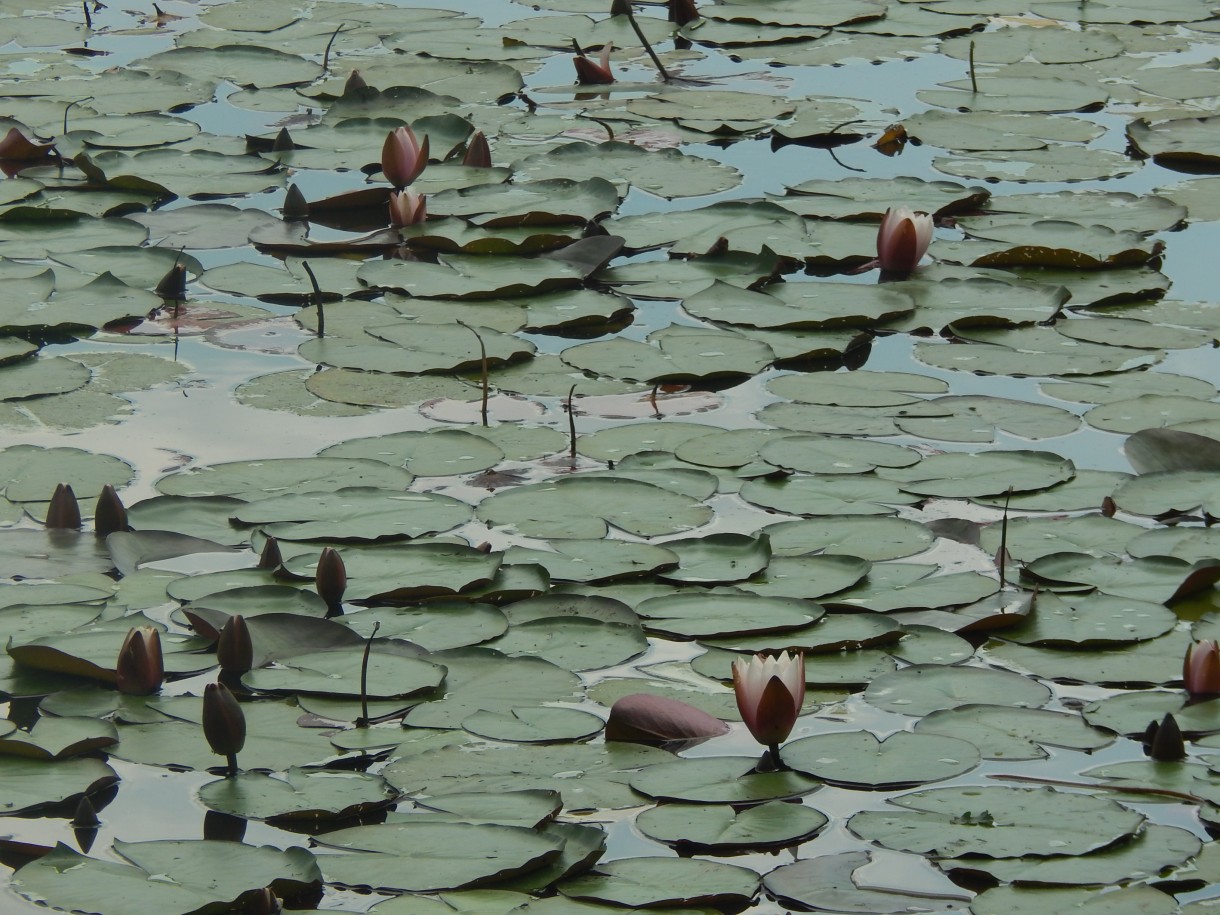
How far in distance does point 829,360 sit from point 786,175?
4.98 ft

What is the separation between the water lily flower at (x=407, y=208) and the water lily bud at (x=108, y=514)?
197cm

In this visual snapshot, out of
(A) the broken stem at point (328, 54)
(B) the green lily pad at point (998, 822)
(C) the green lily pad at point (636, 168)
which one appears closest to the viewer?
(B) the green lily pad at point (998, 822)

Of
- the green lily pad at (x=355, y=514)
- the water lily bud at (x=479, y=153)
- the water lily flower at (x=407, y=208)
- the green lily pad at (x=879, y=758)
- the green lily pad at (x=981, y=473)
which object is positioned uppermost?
the water lily bud at (x=479, y=153)

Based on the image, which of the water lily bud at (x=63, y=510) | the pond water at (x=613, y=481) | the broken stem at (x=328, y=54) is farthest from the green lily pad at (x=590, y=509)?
the broken stem at (x=328, y=54)

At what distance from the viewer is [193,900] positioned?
2389mm

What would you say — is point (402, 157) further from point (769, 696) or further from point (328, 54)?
point (769, 696)

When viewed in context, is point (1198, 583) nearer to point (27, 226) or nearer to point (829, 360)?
point (829, 360)

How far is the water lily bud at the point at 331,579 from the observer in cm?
323

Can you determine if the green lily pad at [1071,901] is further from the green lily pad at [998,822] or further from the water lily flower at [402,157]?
the water lily flower at [402,157]

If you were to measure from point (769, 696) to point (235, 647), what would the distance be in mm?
914

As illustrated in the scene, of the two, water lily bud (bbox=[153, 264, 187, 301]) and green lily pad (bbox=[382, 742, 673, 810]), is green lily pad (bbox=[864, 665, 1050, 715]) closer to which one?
green lily pad (bbox=[382, 742, 673, 810])

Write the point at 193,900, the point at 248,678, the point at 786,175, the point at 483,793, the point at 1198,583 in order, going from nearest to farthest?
the point at 193,900
the point at 483,793
the point at 248,678
the point at 1198,583
the point at 786,175

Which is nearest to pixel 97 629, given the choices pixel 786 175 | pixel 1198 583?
pixel 1198 583

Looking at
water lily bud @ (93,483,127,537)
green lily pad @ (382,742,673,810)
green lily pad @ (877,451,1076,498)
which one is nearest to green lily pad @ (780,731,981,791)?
green lily pad @ (382,742,673,810)
